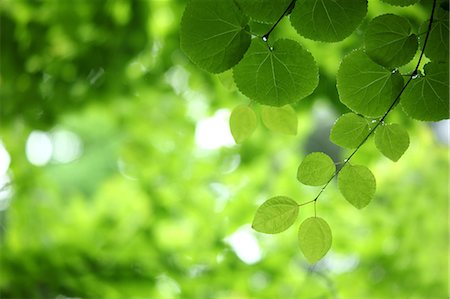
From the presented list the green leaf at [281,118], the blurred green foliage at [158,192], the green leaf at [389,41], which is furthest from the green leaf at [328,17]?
the blurred green foliage at [158,192]

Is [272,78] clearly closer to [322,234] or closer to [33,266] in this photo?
[322,234]

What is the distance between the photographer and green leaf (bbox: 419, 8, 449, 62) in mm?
391

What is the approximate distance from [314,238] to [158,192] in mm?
1438

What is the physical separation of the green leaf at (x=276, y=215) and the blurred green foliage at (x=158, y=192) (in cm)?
95

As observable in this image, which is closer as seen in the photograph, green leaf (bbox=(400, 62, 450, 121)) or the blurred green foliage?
green leaf (bbox=(400, 62, 450, 121))

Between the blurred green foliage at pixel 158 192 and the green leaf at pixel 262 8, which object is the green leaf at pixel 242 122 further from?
the blurred green foliage at pixel 158 192

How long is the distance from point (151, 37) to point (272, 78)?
1.31 metres

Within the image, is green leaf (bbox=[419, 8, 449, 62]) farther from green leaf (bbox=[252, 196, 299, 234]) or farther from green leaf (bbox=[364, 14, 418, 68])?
green leaf (bbox=[252, 196, 299, 234])

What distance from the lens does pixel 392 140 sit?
1.45 ft

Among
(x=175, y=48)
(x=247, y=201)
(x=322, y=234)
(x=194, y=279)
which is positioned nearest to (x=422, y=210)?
(x=247, y=201)

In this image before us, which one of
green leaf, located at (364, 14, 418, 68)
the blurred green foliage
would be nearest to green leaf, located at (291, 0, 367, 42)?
green leaf, located at (364, 14, 418, 68)

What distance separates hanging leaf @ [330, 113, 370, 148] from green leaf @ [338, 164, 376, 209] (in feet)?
0.08

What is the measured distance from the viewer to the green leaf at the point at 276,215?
41 cm

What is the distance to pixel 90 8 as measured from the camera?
160 cm
